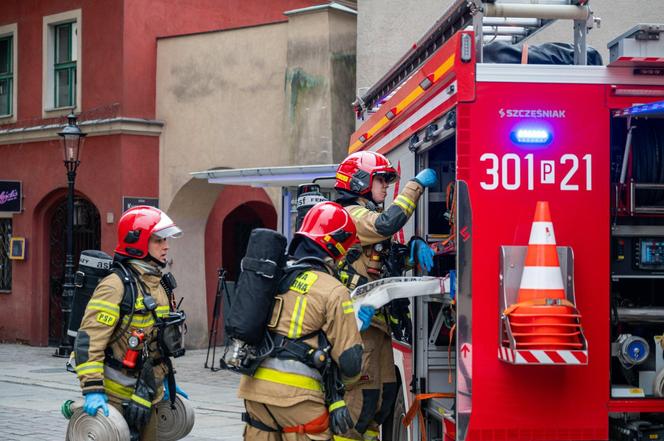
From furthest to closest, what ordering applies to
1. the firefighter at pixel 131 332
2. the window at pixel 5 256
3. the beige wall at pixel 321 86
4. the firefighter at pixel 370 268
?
the window at pixel 5 256, the beige wall at pixel 321 86, the firefighter at pixel 370 268, the firefighter at pixel 131 332

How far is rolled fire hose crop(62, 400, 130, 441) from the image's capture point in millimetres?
6145

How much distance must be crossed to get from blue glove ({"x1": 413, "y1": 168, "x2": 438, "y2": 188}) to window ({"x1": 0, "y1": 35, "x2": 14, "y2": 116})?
1817 centimetres

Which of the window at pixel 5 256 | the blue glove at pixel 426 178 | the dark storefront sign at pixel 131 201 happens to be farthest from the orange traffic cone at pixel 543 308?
the window at pixel 5 256

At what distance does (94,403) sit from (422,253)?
217 cm

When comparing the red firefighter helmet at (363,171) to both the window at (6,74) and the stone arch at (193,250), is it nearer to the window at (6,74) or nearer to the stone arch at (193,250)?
the stone arch at (193,250)

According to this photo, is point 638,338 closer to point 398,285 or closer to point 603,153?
point 603,153

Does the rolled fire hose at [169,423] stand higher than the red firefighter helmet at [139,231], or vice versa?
the red firefighter helmet at [139,231]

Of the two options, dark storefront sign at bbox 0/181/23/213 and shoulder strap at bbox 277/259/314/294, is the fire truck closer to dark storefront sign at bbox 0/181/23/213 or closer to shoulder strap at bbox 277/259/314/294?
shoulder strap at bbox 277/259/314/294

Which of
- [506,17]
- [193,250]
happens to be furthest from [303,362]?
[193,250]

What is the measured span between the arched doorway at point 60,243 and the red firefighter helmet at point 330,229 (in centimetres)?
1712

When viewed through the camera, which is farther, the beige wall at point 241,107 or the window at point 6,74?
the window at point 6,74

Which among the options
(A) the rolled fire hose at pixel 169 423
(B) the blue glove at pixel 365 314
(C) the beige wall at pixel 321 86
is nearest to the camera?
(B) the blue glove at pixel 365 314

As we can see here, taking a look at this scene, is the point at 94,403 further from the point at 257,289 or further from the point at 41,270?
the point at 41,270

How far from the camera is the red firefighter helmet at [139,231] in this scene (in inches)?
261
